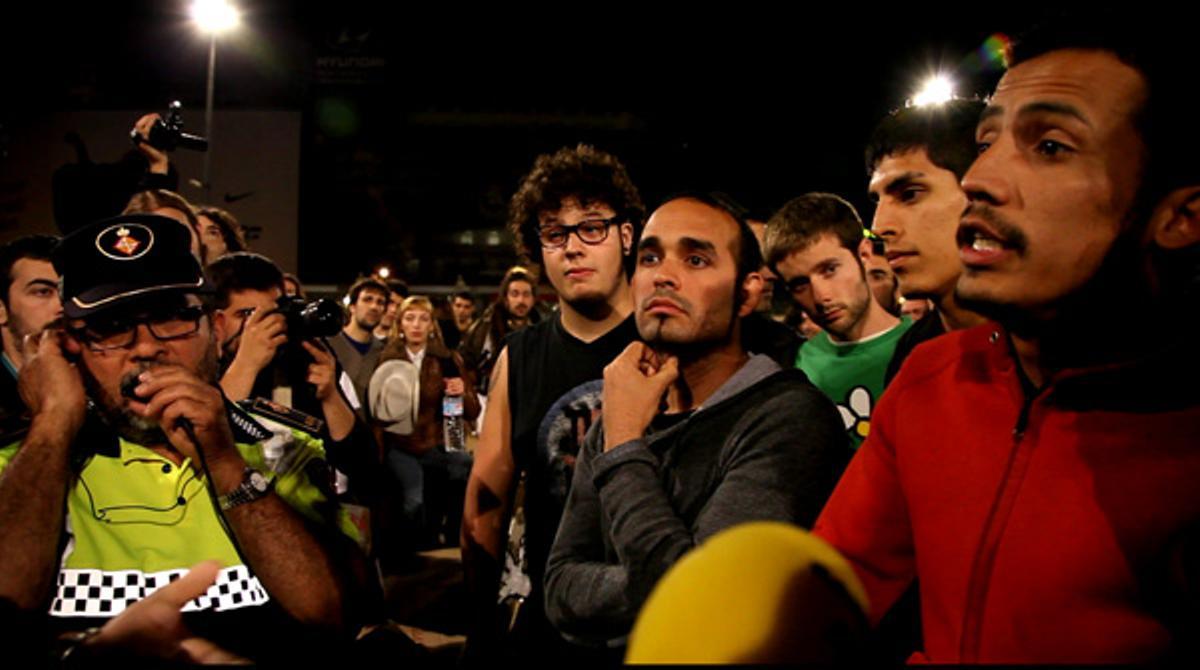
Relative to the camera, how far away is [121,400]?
2254 mm

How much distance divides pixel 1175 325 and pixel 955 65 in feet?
48.6

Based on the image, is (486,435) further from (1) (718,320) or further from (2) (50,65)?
(2) (50,65)

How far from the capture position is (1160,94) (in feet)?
4.32

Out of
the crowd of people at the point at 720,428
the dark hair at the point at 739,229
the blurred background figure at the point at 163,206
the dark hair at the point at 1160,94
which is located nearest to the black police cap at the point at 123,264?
the crowd of people at the point at 720,428

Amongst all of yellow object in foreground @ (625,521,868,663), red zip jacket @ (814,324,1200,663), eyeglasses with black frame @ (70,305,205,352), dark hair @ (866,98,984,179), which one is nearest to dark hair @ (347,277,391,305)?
eyeglasses with black frame @ (70,305,205,352)

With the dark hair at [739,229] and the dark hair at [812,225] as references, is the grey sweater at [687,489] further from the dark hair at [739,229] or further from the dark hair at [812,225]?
the dark hair at [812,225]

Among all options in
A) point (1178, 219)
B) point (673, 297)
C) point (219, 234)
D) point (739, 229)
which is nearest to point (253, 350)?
point (219, 234)

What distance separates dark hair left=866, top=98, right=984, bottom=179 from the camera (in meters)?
2.29

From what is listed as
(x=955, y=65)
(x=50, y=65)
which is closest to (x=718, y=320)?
(x=955, y=65)

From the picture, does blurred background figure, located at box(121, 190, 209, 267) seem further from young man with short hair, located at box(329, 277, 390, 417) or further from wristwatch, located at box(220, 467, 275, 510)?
young man with short hair, located at box(329, 277, 390, 417)

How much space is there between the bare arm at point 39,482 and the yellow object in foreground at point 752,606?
189 cm

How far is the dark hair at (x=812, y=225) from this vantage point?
3.57 m

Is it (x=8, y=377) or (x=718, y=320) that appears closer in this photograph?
(x=718, y=320)

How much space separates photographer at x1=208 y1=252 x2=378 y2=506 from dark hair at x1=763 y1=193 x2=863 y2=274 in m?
2.08
